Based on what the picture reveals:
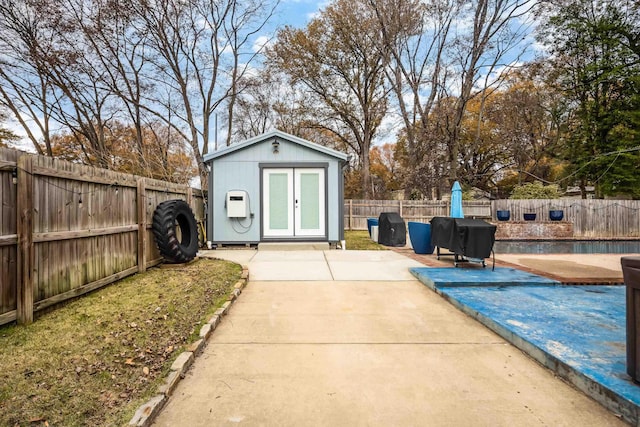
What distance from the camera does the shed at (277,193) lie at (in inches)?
364

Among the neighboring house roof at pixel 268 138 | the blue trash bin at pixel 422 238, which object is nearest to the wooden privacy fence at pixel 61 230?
the neighboring house roof at pixel 268 138

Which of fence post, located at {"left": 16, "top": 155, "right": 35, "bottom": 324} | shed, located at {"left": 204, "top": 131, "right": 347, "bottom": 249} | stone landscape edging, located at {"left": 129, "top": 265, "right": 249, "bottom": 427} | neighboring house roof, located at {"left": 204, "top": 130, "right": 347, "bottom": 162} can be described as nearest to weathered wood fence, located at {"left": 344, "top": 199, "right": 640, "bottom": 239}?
shed, located at {"left": 204, "top": 131, "right": 347, "bottom": 249}

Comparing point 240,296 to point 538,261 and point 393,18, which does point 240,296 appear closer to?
point 538,261

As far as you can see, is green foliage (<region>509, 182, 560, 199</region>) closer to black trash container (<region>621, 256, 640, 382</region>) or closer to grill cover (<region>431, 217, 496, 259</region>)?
grill cover (<region>431, 217, 496, 259</region>)

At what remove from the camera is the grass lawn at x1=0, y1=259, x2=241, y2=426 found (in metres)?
1.92

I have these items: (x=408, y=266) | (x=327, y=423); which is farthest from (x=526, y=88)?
(x=327, y=423)

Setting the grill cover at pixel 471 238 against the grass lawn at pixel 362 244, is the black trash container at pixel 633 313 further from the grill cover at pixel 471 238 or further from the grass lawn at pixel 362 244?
the grass lawn at pixel 362 244

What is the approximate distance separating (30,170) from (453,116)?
20.4m

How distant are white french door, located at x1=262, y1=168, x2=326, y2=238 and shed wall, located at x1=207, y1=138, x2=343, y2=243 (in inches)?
9.2

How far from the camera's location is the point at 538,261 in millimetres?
7211

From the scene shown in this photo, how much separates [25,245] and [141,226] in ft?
8.02

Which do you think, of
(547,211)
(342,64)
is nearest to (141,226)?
(547,211)

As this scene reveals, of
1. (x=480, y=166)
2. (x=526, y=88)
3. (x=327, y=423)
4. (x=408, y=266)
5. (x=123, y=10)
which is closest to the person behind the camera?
(x=327, y=423)

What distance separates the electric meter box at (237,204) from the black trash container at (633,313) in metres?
8.09
